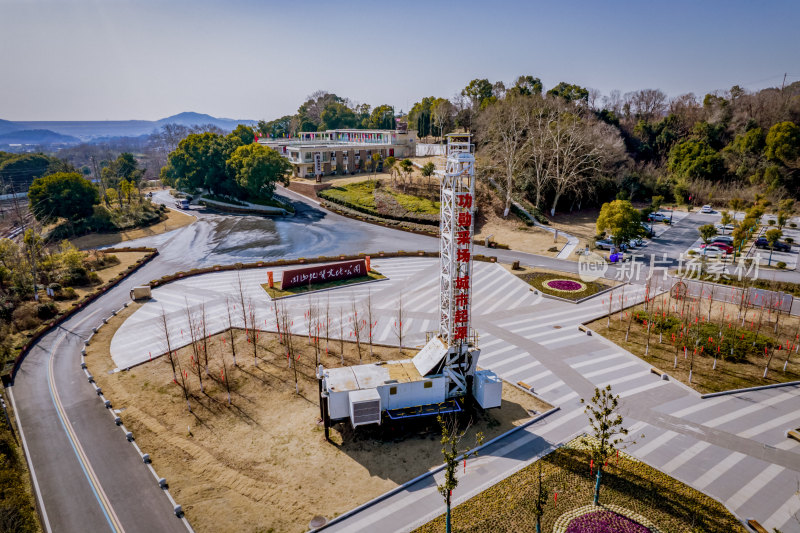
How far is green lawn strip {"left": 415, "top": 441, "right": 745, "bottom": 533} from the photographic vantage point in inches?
618

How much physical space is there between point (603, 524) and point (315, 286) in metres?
29.0

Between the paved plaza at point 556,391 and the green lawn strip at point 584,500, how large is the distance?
0.61 metres

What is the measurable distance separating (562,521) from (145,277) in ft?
137

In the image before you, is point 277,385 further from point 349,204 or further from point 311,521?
point 349,204

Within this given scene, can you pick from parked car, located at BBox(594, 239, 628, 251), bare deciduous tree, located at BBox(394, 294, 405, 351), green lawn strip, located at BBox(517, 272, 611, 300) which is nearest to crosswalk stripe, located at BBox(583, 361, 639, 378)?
green lawn strip, located at BBox(517, 272, 611, 300)

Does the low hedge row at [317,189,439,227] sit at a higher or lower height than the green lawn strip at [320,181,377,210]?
lower

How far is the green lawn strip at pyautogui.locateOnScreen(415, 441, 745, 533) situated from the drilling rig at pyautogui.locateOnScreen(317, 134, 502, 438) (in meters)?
4.49

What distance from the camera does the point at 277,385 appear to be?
2469cm

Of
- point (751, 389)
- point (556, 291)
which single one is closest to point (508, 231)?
point (556, 291)

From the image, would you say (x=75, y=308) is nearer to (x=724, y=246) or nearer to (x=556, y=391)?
(x=556, y=391)

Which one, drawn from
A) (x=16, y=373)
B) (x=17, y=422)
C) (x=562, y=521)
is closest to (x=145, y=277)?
(x=16, y=373)

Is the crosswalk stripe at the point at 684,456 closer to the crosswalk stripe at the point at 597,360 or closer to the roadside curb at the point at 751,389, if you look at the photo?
the roadside curb at the point at 751,389

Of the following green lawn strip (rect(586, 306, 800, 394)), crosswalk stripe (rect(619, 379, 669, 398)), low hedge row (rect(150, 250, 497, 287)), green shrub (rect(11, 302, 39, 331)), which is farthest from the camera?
low hedge row (rect(150, 250, 497, 287))

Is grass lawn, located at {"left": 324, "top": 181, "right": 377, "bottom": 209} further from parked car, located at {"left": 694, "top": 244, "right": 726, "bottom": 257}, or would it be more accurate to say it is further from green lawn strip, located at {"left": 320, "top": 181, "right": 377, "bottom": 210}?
parked car, located at {"left": 694, "top": 244, "right": 726, "bottom": 257}
